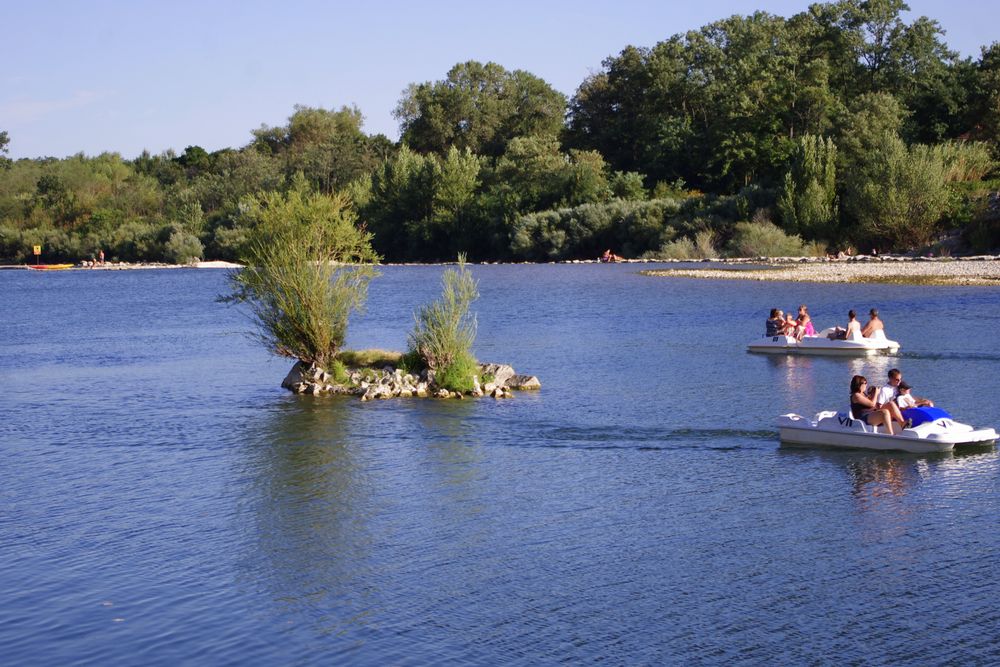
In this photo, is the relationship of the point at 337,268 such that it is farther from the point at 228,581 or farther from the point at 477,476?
the point at 228,581

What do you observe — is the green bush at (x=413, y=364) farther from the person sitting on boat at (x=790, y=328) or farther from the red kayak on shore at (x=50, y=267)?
the red kayak on shore at (x=50, y=267)

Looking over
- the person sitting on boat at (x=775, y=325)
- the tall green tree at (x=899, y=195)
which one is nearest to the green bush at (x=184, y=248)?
the tall green tree at (x=899, y=195)

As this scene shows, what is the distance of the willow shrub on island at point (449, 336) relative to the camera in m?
25.7

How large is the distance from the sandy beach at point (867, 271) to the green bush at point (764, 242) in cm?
231

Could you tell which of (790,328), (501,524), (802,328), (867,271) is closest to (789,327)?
(790,328)

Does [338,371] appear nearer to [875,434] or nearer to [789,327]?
[875,434]

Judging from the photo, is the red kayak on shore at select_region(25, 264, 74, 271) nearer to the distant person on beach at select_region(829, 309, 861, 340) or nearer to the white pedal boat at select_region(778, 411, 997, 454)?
the distant person on beach at select_region(829, 309, 861, 340)

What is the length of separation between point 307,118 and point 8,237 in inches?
1726

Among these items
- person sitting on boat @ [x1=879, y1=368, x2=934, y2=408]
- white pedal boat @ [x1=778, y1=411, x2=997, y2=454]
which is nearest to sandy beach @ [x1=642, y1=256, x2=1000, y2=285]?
person sitting on boat @ [x1=879, y1=368, x2=934, y2=408]

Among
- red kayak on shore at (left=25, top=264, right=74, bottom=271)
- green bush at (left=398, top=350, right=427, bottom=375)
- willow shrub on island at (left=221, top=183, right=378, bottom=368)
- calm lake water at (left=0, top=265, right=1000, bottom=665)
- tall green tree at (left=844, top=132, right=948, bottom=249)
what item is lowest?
calm lake water at (left=0, top=265, right=1000, bottom=665)

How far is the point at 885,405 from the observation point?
1877 cm

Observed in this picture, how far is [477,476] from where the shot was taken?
18.0 metres

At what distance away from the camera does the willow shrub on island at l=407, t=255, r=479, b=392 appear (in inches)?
1011

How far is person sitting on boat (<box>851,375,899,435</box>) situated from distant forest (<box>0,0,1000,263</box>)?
5901 centimetres
